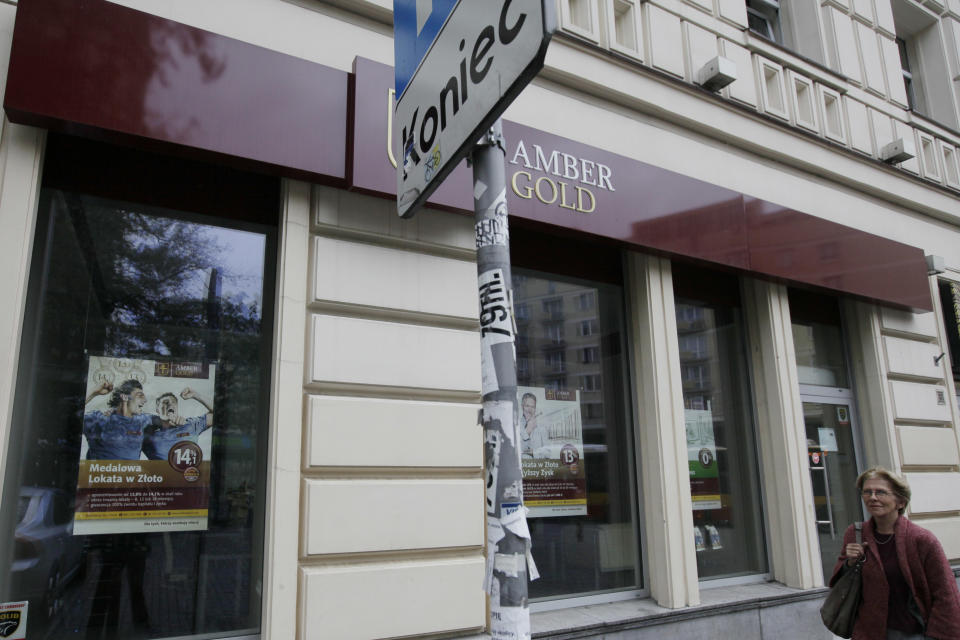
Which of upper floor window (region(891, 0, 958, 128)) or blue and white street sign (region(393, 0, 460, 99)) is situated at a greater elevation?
upper floor window (region(891, 0, 958, 128))

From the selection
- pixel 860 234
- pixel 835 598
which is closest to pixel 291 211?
pixel 835 598

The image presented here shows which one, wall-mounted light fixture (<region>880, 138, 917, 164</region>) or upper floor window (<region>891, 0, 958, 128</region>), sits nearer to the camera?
wall-mounted light fixture (<region>880, 138, 917, 164</region>)

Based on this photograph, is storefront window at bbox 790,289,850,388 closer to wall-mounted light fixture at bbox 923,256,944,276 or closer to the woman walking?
wall-mounted light fixture at bbox 923,256,944,276

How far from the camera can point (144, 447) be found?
13.3 ft

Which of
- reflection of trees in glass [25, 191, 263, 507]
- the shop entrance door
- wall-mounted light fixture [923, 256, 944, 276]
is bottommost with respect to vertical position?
the shop entrance door

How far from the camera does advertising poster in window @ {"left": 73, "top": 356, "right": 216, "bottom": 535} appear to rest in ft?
12.9

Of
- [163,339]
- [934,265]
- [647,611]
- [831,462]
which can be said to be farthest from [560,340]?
[934,265]

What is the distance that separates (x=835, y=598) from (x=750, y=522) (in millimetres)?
2886

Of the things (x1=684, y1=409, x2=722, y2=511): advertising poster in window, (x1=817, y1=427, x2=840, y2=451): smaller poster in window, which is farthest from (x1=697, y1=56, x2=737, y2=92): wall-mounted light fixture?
(x1=817, y1=427, x2=840, y2=451): smaller poster in window

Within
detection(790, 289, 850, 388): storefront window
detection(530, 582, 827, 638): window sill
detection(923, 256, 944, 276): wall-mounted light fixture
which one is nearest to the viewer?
detection(530, 582, 827, 638): window sill

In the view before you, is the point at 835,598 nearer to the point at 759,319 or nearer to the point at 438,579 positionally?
the point at 438,579

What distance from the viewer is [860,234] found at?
752 centimetres

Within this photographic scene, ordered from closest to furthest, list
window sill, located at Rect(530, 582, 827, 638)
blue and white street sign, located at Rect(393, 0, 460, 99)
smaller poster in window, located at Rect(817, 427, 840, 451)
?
blue and white street sign, located at Rect(393, 0, 460, 99), window sill, located at Rect(530, 582, 827, 638), smaller poster in window, located at Rect(817, 427, 840, 451)

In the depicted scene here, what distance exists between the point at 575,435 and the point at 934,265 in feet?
19.3
